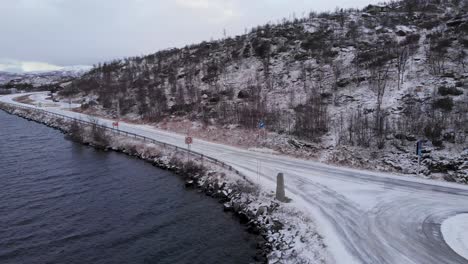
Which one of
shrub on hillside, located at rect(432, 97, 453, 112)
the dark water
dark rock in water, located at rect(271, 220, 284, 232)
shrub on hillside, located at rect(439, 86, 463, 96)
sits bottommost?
the dark water

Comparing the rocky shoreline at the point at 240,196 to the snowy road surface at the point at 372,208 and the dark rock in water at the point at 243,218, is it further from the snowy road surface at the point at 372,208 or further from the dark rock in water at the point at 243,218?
the snowy road surface at the point at 372,208

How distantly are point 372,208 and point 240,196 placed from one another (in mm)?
7872

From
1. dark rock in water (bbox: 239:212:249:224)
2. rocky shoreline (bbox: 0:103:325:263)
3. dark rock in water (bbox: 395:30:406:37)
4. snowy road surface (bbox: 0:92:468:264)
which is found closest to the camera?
snowy road surface (bbox: 0:92:468:264)

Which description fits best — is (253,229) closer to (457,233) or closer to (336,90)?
(457,233)

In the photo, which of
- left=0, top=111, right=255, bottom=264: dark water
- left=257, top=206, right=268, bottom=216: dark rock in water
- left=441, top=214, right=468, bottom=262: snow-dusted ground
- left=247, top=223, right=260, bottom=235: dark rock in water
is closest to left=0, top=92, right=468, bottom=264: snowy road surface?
left=441, top=214, right=468, bottom=262: snow-dusted ground

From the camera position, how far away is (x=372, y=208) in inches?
625

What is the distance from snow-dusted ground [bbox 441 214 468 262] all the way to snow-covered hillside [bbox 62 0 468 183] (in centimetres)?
735

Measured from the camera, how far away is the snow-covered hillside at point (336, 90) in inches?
1024

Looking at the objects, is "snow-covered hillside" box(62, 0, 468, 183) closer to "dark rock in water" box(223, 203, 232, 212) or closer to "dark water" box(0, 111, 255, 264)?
"dark rock in water" box(223, 203, 232, 212)

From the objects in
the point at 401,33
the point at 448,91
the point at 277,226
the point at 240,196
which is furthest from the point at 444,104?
the point at 401,33

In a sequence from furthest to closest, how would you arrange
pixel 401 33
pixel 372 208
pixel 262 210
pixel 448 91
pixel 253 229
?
pixel 401 33
pixel 448 91
pixel 262 210
pixel 253 229
pixel 372 208

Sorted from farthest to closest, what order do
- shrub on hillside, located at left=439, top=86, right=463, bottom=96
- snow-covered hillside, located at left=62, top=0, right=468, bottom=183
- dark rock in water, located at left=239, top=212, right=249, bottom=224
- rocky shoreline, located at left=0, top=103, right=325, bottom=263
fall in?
shrub on hillside, located at left=439, top=86, right=463, bottom=96
snow-covered hillside, located at left=62, top=0, right=468, bottom=183
dark rock in water, located at left=239, top=212, right=249, bottom=224
rocky shoreline, located at left=0, top=103, right=325, bottom=263

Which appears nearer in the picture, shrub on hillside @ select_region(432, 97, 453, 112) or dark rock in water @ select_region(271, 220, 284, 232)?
dark rock in water @ select_region(271, 220, 284, 232)

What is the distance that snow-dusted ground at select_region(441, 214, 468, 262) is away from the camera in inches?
465
